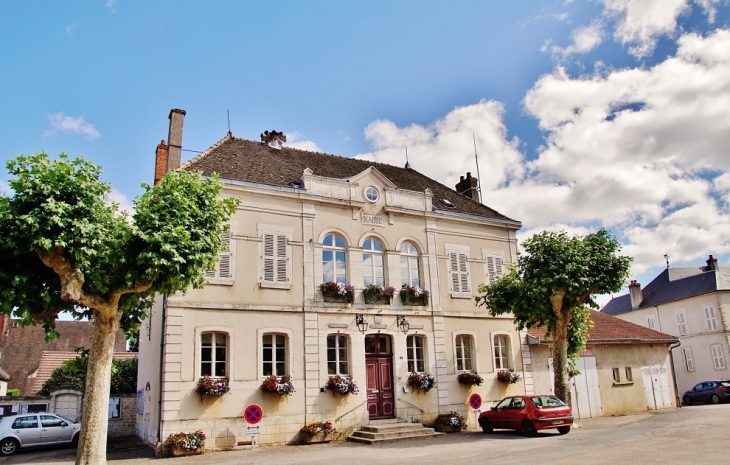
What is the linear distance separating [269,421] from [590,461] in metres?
8.46

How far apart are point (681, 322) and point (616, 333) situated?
16.0 m

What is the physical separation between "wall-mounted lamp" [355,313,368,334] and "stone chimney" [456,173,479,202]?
348 inches

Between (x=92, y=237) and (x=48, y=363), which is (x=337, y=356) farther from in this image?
(x=48, y=363)

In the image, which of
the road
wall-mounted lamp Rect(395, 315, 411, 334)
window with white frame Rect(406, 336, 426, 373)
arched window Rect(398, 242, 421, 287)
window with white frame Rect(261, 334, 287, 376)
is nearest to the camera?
the road

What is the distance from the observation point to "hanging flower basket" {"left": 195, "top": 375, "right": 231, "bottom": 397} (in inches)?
572

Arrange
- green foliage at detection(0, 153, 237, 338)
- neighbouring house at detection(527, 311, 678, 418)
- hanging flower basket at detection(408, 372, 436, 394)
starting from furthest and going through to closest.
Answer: neighbouring house at detection(527, 311, 678, 418), hanging flower basket at detection(408, 372, 436, 394), green foliage at detection(0, 153, 237, 338)

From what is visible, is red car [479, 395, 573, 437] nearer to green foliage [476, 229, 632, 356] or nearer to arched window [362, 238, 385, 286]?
green foliage [476, 229, 632, 356]

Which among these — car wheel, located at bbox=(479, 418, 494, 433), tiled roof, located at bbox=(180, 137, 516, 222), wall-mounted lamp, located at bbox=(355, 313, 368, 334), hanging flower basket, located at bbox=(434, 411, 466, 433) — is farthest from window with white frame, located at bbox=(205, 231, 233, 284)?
car wheel, located at bbox=(479, 418, 494, 433)

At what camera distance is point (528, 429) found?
615 inches

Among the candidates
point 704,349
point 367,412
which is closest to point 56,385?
point 367,412

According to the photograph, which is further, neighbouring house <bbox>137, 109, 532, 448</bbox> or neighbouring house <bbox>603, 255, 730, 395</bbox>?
neighbouring house <bbox>603, 255, 730, 395</bbox>

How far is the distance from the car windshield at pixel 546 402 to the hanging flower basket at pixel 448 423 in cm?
301

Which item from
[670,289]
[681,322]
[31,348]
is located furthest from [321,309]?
[670,289]

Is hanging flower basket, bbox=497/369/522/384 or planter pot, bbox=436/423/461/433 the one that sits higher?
hanging flower basket, bbox=497/369/522/384
